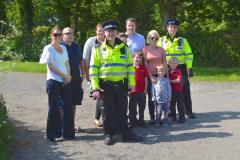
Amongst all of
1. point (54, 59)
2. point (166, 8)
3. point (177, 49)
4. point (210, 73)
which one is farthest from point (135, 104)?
point (166, 8)

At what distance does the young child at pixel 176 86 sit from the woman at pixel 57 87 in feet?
7.78

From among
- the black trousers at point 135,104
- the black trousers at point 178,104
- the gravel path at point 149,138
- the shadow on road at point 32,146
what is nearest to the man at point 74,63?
the gravel path at point 149,138

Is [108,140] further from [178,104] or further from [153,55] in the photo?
[178,104]

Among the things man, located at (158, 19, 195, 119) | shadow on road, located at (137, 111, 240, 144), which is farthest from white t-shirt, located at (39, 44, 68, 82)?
man, located at (158, 19, 195, 119)

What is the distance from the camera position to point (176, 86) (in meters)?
10.3

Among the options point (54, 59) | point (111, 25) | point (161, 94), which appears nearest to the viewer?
point (111, 25)

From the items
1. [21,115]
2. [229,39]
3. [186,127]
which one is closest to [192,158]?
[186,127]

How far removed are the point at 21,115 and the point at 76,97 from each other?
2876 millimetres

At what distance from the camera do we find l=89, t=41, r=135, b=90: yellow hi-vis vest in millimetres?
8461

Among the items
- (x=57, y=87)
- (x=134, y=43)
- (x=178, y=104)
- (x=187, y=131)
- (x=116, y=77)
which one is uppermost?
(x=134, y=43)

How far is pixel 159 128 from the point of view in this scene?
971cm

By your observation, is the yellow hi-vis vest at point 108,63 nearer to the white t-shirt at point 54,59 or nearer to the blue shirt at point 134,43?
the white t-shirt at point 54,59

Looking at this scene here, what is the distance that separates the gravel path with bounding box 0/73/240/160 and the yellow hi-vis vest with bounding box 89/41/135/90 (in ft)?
3.60

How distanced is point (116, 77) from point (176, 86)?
216 cm
